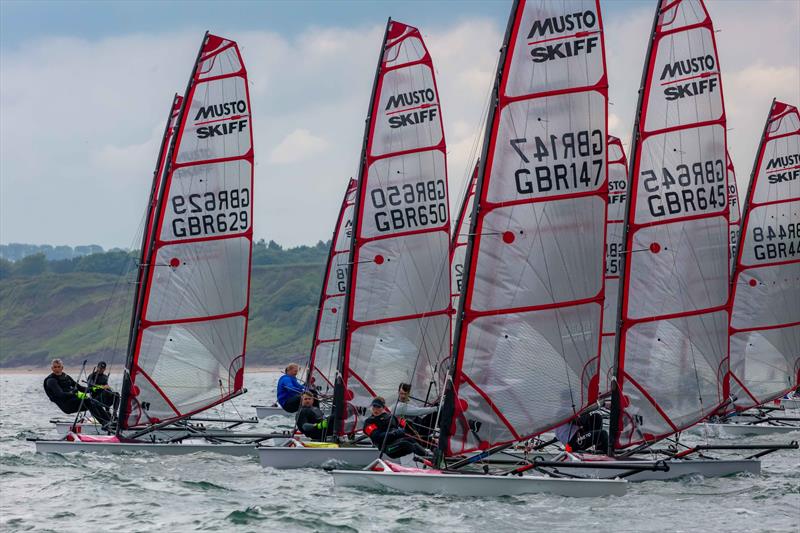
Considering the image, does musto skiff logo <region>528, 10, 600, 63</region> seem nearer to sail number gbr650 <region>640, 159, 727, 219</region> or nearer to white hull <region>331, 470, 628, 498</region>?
sail number gbr650 <region>640, 159, 727, 219</region>

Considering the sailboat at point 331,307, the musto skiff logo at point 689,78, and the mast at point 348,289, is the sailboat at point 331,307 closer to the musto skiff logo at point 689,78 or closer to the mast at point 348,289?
the mast at point 348,289

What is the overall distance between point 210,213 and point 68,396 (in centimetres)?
437

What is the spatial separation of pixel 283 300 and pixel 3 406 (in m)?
103

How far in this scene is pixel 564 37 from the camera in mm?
18500

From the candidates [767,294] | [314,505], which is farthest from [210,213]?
[767,294]

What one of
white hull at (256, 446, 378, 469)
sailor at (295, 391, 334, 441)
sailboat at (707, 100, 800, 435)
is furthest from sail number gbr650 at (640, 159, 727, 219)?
sailboat at (707, 100, 800, 435)

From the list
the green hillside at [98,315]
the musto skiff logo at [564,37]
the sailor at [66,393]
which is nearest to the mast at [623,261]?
the musto skiff logo at [564,37]

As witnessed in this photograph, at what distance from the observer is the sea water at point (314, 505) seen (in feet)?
51.8

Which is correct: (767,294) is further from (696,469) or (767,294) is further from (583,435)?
(696,469)

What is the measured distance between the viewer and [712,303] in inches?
817

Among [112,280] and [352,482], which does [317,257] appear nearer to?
[112,280]

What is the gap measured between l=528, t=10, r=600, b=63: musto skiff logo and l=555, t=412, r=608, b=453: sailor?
5745 mm

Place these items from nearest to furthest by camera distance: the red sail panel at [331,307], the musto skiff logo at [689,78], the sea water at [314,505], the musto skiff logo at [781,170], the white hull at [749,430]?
the sea water at [314,505], the musto skiff logo at [689,78], the white hull at [749,430], the musto skiff logo at [781,170], the red sail panel at [331,307]

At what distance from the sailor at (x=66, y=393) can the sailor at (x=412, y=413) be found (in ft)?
21.9
